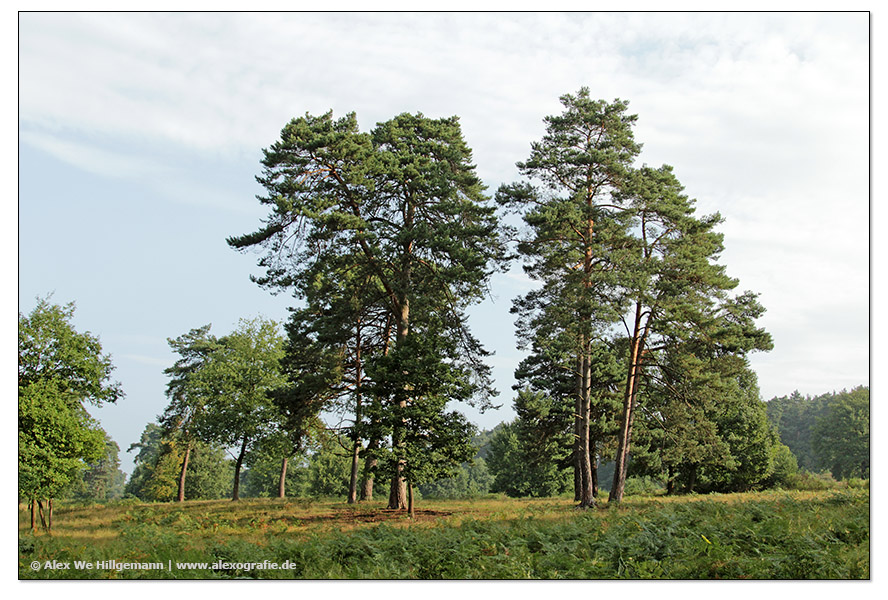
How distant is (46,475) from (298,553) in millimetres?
10021

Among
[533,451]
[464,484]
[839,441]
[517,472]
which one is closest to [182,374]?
[533,451]

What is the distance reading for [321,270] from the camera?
75.1 feet

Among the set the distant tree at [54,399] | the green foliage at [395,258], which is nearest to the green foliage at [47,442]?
the distant tree at [54,399]

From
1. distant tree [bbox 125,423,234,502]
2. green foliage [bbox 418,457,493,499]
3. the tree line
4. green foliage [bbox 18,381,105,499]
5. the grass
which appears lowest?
green foliage [bbox 418,457,493,499]

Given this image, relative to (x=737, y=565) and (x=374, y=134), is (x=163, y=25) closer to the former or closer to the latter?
(x=374, y=134)

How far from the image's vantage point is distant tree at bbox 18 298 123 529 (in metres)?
17.8

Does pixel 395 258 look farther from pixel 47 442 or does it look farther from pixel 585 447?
pixel 47 442

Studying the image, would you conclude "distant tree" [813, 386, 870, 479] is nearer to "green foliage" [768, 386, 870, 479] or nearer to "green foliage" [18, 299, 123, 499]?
"green foliage" [768, 386, 870, 479]

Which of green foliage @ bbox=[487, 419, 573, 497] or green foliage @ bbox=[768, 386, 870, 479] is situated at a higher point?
green foliage @ bbox=[768, 386, 870, 479]

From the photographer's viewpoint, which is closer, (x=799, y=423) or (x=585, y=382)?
(x=585, y=382)

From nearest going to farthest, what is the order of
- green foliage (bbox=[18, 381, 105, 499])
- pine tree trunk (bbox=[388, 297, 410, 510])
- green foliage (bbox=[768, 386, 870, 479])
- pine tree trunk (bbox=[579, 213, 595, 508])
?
green foliage (bbox=[18, 381, 105, 499]) → pine tree trunk (bbox=[388, 297, 410, 510]) → pine tree trunk (bbox=[579, 213, 595, 508]) → green foliage (bbox=[768, 386, 870, 479])

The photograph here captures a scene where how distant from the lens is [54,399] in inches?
730

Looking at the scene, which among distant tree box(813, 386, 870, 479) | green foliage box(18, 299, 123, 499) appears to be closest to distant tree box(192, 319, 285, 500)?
green foliage box(18, 299, 123, 499)

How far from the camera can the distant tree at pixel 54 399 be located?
58.3ft
